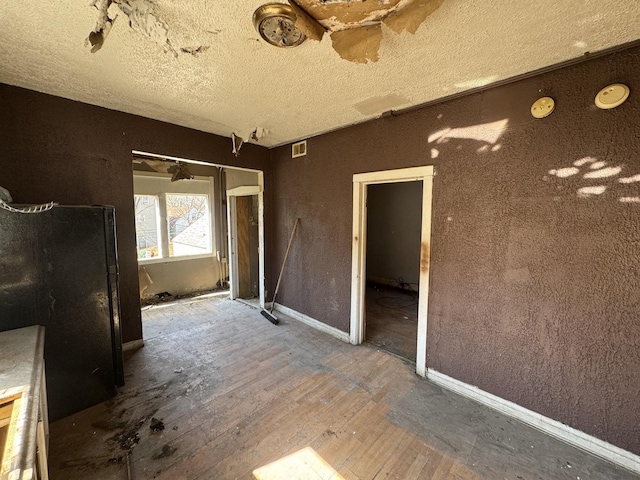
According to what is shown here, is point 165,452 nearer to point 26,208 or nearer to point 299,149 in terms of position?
point 26,208

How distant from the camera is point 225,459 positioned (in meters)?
1.54

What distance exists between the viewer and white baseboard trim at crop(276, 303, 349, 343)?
307cm

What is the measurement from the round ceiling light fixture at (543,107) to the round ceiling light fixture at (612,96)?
207 mm

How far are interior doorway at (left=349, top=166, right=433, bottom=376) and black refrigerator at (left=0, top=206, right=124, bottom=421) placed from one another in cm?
222

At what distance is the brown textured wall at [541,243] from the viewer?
1497 millimetres

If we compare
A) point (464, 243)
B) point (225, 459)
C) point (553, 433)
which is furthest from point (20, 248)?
point (553, 433)

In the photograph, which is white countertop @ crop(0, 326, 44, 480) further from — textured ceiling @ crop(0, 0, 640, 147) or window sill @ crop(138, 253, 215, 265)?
window sill @ crop(138, 253, 215, 265)

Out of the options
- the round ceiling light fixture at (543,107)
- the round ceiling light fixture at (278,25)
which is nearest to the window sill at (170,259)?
the round ceiling light fixture at (278,25)

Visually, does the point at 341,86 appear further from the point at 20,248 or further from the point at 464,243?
the point at 20,248

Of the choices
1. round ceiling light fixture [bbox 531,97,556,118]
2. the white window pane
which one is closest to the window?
the white window pane

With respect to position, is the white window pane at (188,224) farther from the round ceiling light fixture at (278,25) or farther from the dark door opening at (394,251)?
the round ceiling light fixture at (278,25)

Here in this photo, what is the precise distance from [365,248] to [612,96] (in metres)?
2.06

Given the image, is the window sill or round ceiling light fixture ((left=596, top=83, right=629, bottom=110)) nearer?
round ceiling light fixture ((left=596, top=83, right=629, bottom=110))

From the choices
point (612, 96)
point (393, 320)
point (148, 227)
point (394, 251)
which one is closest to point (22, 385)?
point (612, 96)
